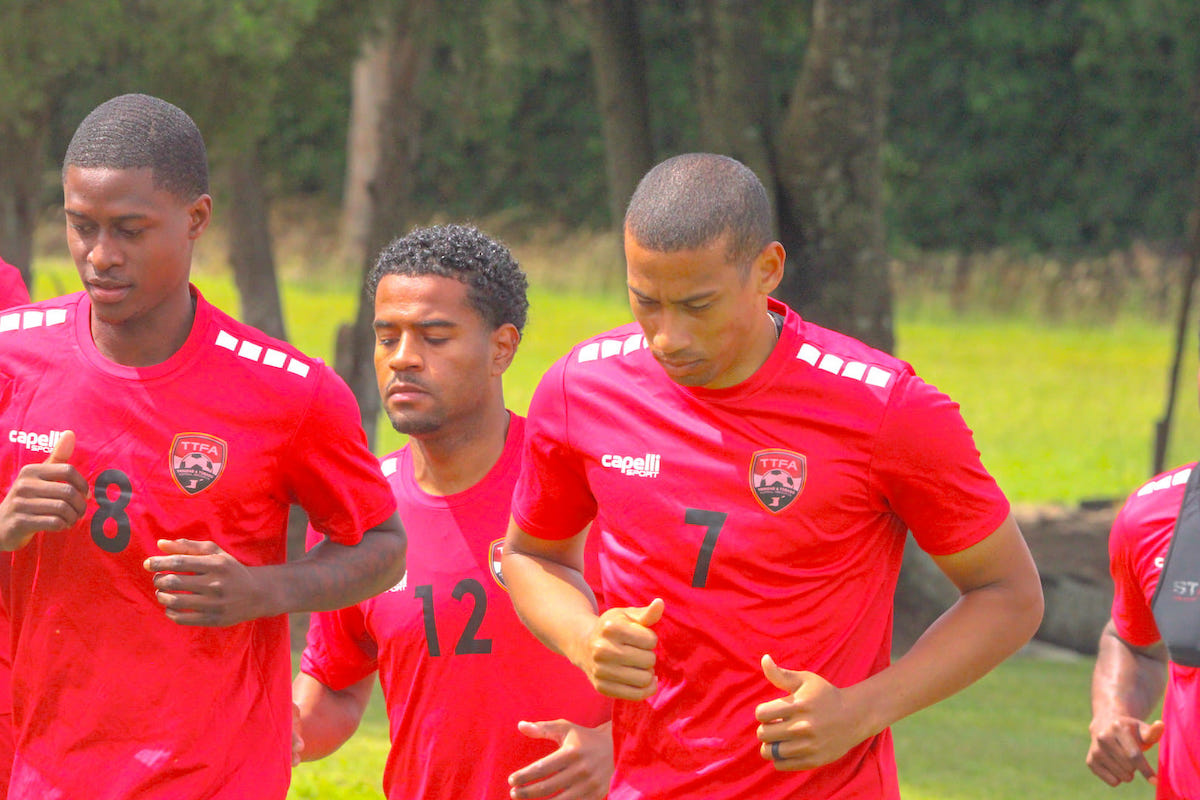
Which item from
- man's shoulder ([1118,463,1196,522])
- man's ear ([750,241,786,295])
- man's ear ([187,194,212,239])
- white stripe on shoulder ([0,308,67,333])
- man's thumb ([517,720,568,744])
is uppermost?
man's ear ([187,194,212,239])

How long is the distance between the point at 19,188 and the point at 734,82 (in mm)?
4770

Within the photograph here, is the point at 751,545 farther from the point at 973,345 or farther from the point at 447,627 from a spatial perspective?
the point at 973,345

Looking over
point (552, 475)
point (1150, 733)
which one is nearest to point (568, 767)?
point (552, 475)

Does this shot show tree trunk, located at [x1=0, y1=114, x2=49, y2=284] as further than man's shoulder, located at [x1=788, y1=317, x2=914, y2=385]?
Yes

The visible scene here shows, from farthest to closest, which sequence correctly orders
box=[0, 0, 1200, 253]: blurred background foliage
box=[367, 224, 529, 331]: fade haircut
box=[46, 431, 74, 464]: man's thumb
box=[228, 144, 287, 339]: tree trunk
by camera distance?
box=[0, 0, 1200, 253]: blurred background foliage
box=[228, 144, 287, 339]: tree trunk
box=[367, 224, 529, 331]: fade haircut
box=[46, 431, 74, 464]: man's thumb

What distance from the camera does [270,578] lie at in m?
3.61

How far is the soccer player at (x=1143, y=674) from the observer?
13.2 ft

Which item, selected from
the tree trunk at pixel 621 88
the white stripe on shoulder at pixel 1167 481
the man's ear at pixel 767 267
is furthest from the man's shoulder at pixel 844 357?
the tree trunk at pixel 621 88

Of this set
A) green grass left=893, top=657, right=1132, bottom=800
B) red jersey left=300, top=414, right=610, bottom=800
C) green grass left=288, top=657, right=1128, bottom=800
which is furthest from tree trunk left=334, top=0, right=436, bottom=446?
red jersey left=300, top=414, right=610, bottom=800

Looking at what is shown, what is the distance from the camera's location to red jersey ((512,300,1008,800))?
3.44 metres

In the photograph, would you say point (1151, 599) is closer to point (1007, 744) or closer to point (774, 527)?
point (774, 527)

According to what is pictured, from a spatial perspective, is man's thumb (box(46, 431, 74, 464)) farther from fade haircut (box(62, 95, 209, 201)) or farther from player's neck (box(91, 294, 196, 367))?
fade haircut (box(62, 95, 209, 201))

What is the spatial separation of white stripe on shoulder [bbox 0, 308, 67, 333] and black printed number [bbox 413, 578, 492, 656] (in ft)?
3.57

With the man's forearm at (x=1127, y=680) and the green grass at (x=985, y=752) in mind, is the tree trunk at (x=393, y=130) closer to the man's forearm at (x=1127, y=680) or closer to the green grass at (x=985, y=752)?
the green grass at (x=985, y=752)
